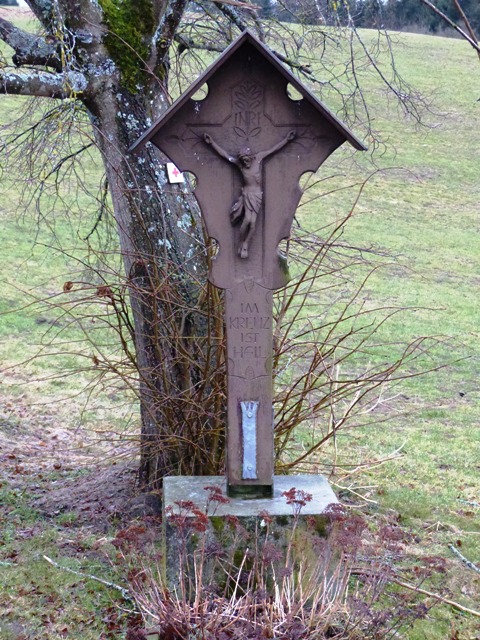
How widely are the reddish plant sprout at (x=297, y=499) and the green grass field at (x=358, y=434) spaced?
634mm

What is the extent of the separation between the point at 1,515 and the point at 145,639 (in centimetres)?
274

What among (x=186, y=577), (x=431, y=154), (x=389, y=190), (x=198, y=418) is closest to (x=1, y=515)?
(x=198, y=418)

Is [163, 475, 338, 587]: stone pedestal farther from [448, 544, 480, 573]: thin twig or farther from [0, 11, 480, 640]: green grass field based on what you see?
[448, 544, 480, 573]: thin twig

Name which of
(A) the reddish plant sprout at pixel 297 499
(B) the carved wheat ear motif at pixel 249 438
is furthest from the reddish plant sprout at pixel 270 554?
(B) the carved wheat ear motif at pixel 249 438

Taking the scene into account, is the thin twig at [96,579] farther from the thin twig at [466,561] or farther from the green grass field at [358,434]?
the thin twig at [466,561]

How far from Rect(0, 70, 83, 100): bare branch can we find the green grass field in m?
1.00

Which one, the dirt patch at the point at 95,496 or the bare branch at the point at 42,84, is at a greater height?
the bare branch at the point at 42,84

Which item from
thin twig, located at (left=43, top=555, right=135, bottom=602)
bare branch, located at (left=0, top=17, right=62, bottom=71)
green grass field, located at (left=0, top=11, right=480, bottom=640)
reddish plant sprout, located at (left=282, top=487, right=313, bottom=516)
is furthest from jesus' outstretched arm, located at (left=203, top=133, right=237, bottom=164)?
thin twig, located at (left=43, top=555, right=135, bottom=602)

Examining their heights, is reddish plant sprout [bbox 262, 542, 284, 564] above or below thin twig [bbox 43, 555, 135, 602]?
above

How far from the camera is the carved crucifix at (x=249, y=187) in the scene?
430 centimetres

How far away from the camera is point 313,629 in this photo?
3.86m

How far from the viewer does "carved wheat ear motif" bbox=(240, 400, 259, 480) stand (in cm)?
443

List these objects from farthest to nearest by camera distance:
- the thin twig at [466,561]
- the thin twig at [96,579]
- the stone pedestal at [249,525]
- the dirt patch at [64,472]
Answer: the dirt patch at [64,472]
the thin twig at [466,561]
the thin twig at [96,579]
the stone pedestal at [249,525]

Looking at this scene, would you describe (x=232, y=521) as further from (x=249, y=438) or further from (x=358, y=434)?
(x=358, y=434)
